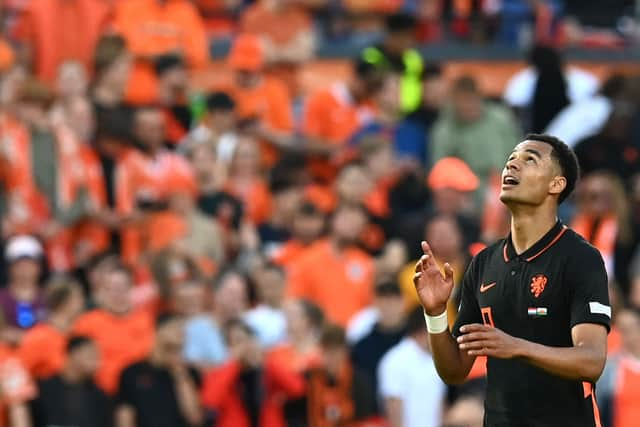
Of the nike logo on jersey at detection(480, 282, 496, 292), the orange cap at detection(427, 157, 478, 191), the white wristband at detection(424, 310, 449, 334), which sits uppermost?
the orange cap at detection(427, 157, 478, 191)

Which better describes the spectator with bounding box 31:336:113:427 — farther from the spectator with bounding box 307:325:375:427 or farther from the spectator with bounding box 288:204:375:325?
the spectator with bounding box 288:204:375:325

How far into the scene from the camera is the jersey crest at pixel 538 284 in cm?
553

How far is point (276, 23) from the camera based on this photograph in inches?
543

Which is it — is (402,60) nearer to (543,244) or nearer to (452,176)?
(452,176)

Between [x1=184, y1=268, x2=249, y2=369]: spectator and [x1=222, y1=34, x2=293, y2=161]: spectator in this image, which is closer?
[x1=184, y1=268, x2=249, y2=369]: spectator

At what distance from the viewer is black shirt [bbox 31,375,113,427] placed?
9906 mm

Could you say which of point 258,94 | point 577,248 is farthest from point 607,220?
point 577,248

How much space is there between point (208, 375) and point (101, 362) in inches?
27.1

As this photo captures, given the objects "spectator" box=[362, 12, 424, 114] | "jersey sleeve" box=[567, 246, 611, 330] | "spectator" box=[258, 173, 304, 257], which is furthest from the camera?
"spectator" box=[362, 12, 424, 114]

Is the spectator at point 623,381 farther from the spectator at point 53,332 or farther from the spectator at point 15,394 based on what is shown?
the spectator at point 15,394

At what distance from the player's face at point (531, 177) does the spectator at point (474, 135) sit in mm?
6619

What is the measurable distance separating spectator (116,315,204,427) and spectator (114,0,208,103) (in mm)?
2677

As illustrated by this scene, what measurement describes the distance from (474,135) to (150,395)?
3.58m

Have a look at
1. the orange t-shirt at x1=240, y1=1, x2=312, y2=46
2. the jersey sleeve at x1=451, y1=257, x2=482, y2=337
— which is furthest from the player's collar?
the orange t-shirt at x1=240, y1=1, x2=312, y2=46
